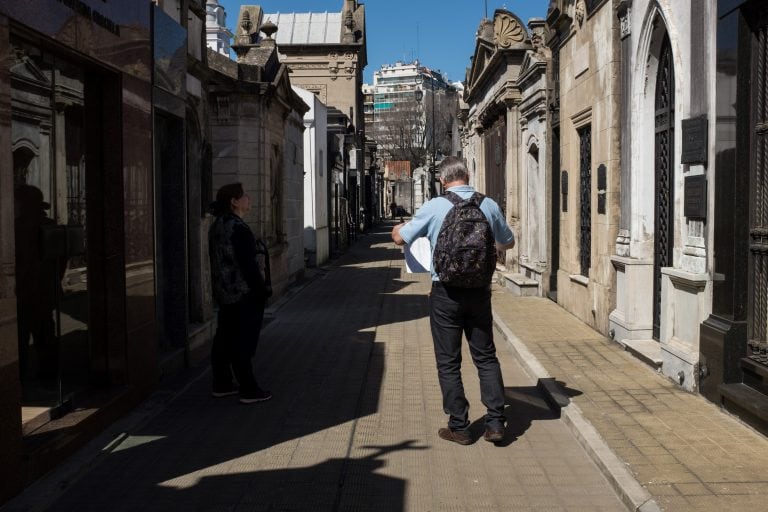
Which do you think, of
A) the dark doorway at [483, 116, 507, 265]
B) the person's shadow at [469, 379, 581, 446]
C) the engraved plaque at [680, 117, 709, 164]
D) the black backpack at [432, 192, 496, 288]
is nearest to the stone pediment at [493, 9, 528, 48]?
the dark doorway at [483, 116, 507, 265]

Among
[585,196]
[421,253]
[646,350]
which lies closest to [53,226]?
[421,253]

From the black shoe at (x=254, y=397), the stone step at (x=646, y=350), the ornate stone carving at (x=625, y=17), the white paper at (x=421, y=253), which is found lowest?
the black shoe at (x=254, y=397)

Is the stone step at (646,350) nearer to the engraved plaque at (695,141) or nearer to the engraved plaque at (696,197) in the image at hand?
the engraved plaque at (696,197)

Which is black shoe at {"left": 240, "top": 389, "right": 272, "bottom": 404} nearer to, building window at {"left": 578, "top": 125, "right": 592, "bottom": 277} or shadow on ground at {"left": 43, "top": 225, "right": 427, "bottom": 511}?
shadow on ground at {"left": 43, "top": 225, "right": 427, "bottom": 511}

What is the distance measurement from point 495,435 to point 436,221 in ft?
4.92

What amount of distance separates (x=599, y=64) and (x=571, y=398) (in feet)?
16.9

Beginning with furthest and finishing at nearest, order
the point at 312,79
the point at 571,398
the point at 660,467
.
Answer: the point at 312,79 → the point at 571,398 → the point at 660,467

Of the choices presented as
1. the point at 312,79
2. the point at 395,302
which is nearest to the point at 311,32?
the point at 312,79

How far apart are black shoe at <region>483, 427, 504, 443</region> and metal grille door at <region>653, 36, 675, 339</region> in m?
3.56

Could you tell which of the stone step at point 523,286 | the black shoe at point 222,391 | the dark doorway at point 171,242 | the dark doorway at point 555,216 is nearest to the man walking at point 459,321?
the black shoe at point 222,391

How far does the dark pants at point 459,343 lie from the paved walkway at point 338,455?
25cm

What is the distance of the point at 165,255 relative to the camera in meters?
8.39

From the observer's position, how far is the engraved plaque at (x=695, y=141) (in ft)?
22.0

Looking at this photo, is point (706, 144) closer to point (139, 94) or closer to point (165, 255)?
point (139, 94)
